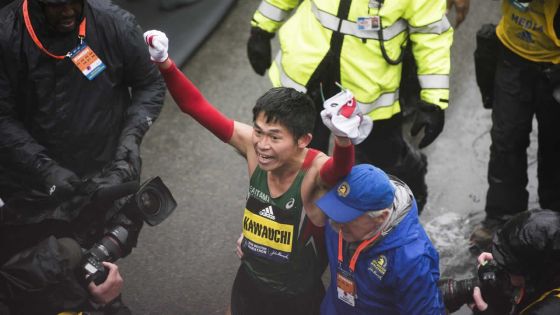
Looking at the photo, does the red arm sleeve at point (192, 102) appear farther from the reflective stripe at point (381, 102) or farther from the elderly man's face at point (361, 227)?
the reflective stripe at point (381, 102)

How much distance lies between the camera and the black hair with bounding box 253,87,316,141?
3762 millimetres

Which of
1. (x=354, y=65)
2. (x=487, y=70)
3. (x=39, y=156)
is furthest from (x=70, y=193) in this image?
(x=487, y=70)

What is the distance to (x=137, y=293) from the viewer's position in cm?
525

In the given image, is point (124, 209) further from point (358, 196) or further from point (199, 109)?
point (358, 196)

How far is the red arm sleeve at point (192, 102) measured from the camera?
4.05 metres

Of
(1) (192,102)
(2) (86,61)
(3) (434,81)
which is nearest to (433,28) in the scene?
(3) (434,81)

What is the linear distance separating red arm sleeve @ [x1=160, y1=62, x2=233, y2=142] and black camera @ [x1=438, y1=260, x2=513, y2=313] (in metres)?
1.21

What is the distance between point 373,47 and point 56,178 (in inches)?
71.1

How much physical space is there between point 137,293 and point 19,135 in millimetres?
1384

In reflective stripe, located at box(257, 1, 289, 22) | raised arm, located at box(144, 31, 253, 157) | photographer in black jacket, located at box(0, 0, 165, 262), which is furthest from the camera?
reflective stripe, located at box(257, 1, 289, 22)

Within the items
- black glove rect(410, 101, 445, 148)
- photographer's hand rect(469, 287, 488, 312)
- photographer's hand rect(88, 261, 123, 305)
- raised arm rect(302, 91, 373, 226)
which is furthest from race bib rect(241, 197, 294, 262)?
black glove rect(410, 101, 445, 148)

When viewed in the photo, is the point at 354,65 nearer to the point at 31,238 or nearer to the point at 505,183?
the point at 505,183

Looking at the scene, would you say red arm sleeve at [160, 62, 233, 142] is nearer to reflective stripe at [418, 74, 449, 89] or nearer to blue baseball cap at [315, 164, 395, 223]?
blue baseball cap at [315, 164, 395, 223]

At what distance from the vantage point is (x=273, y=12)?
5.28 meters
